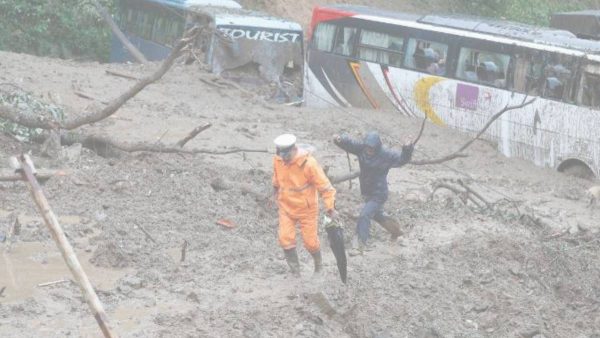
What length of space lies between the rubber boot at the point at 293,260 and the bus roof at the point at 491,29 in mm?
8948

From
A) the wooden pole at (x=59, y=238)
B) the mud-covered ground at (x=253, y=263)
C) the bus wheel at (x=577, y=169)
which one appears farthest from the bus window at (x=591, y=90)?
the wooden pole at (x=59, y=238)

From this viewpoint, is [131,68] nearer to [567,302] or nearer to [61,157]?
[61,157]

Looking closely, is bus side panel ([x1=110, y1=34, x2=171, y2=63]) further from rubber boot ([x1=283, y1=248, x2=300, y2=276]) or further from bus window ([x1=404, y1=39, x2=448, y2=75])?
rubber boot ([x1=283, y1=248, x2=300, y2=276])

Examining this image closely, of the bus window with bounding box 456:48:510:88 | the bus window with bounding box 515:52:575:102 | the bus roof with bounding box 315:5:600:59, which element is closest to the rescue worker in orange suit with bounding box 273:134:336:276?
the bus window with bounding box 515:52:575:102

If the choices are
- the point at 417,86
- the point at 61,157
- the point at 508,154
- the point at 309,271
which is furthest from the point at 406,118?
the point at 309,271

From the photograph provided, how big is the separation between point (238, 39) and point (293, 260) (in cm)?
1218

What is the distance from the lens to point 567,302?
11.6 meters

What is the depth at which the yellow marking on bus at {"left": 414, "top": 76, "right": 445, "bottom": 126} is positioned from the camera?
20109 mm

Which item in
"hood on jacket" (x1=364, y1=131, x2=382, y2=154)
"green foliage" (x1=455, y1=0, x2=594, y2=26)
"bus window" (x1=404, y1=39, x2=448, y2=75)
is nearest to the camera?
"hood on jacket" (x1=364, y1=131, x2=382, y2=154)

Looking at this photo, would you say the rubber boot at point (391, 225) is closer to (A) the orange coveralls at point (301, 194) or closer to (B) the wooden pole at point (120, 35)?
(A) the orange coveralls at point (301, 194)

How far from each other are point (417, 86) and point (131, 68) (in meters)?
6.19

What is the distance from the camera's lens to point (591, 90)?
1767cm

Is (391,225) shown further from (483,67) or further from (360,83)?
(360,83)

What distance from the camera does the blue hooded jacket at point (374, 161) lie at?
451 inches
